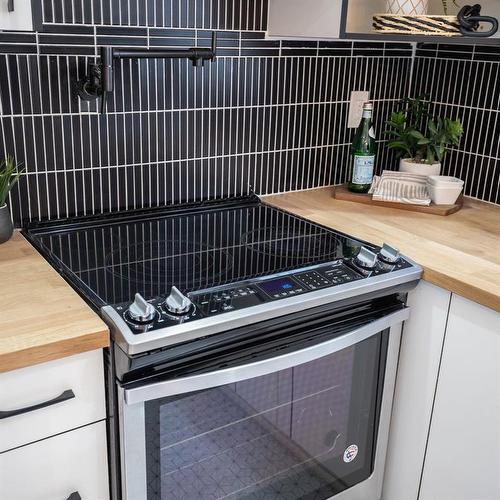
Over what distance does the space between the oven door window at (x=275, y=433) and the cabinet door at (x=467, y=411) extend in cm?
16

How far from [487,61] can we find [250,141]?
0.79 metres

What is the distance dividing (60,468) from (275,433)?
0.48 metres

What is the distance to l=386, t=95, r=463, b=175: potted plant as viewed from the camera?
202cm

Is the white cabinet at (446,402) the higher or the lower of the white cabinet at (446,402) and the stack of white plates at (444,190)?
the lower

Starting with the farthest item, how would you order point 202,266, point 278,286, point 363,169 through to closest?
1. point 363,169
2. point 202,266
3. point 278,286

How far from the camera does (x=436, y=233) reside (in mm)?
1735

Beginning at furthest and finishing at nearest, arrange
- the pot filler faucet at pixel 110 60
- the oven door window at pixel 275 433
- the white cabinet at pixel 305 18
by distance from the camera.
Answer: the white cabinet at pixel 305 18 < the pot filler faucet at pixel 110 60 < the oven door window at pixel 275 433

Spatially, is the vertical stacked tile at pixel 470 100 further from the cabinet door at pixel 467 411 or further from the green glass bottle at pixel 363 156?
the cabinet door at pixel 467 411

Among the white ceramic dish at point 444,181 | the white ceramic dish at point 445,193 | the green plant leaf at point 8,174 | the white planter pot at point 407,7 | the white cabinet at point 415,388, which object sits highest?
the white planter pot at point 407,7

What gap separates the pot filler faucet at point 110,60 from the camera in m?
1.54

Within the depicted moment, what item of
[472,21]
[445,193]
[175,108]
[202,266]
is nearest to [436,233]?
[445,193]

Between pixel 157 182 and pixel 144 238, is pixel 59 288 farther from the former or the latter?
pixel 157 182

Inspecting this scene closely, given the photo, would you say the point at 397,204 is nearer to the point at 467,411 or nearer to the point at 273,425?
the point at 467,411

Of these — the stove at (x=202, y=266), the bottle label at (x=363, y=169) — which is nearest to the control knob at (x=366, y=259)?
the stove at (x=202, y=266)
